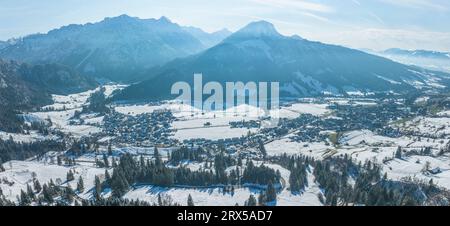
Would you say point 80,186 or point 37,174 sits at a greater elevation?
point 80,186

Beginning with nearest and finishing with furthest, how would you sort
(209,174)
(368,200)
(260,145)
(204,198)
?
(368,200), (204,198), (209,174), (260,145)

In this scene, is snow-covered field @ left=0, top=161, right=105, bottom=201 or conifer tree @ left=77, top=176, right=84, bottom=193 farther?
snow-covered field @ left=0, top=161, right=105, bottom=201

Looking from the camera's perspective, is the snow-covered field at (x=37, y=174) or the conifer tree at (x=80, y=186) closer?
the conifer tree at (x=80, y=186)

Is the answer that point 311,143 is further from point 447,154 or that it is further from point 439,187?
point 439,187

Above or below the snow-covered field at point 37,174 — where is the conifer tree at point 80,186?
above

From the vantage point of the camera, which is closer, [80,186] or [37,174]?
[80,186]

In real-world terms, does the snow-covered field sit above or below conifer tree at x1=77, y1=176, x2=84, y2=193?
below
